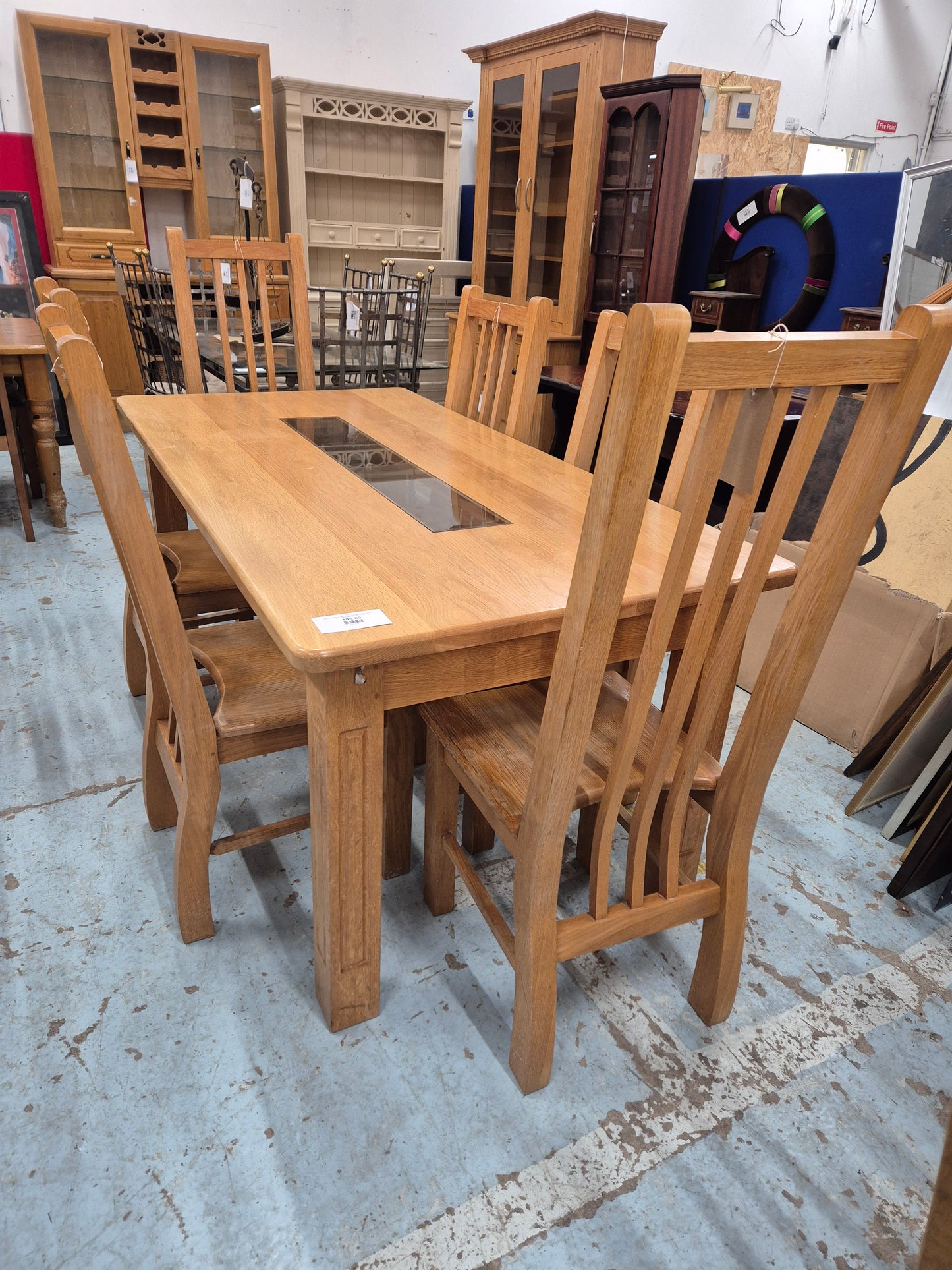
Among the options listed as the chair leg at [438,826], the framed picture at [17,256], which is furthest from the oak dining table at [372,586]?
the framed picture at [17,256]

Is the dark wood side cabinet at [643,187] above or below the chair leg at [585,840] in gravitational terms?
above

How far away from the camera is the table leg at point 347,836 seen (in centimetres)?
111

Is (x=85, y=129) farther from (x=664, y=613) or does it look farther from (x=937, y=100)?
(x=937, y=100)

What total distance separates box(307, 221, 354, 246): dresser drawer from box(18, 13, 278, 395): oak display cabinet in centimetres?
35

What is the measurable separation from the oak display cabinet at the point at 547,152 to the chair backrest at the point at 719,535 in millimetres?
3678

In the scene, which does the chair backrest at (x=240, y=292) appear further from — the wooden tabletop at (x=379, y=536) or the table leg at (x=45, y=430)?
the table leg at (x=45, y=430)

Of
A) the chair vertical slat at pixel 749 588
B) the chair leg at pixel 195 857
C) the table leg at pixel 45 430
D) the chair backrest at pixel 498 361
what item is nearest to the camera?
the chair vertical slat at pixel 749 588

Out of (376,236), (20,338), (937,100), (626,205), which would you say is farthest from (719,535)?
(937,100)

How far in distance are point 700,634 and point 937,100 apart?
8.48 meters

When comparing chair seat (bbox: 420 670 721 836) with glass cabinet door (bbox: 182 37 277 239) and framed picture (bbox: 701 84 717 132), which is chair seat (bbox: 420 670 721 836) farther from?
framed picture (bbox: 701 84 717 132)

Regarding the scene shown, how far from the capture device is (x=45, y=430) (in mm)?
3178

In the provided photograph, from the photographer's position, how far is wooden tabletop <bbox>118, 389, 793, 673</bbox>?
1.11 metres

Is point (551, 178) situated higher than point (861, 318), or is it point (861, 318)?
point (551, 178)

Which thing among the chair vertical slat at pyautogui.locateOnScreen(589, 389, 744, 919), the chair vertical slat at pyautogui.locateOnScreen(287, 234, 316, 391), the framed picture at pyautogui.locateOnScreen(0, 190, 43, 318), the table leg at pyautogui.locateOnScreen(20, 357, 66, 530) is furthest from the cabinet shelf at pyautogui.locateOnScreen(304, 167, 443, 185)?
the chair vertical slat at pyautogui.locateOnScreen(589, 389, 744, 919)
